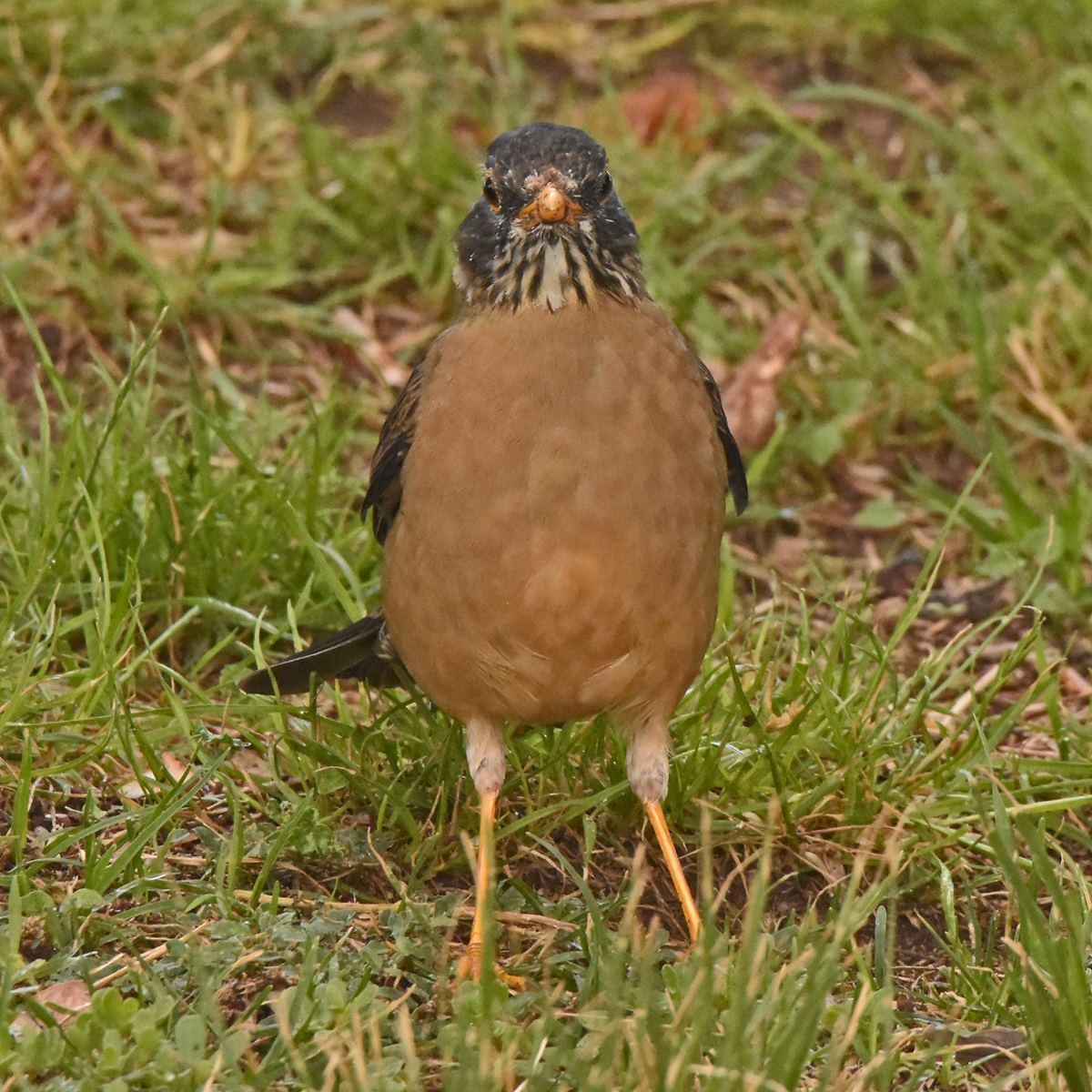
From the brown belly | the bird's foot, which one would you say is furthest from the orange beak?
the bird's foot

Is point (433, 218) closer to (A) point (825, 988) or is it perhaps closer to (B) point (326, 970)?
(B) point (326, 970)

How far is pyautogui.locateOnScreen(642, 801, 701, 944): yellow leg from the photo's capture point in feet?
17.7

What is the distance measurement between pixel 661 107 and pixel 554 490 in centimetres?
517

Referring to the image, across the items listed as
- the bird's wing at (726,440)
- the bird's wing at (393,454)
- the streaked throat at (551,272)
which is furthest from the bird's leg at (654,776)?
the streaked throat at (551,272)

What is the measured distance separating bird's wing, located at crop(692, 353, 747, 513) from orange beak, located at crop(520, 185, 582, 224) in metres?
0.55

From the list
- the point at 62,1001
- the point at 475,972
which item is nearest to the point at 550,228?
the point at 475,972

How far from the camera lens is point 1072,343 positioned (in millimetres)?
8297

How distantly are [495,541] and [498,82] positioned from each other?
206 inches

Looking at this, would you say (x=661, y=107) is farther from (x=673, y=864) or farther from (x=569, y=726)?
(x=673, y=864)

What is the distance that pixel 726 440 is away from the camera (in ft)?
18.6

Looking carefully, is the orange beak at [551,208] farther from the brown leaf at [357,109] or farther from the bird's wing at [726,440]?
the brown leaf at [357,109]

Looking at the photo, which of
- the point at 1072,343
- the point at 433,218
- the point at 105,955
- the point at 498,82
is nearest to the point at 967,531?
the point at 1072,343

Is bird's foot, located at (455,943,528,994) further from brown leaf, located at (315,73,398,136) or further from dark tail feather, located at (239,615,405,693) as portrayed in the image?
brown leaf, located at (315,73,398,136)

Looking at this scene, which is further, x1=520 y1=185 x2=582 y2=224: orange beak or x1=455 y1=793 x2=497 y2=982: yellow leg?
x1=520 y1=185 x2=582 y2=224: orange beak
